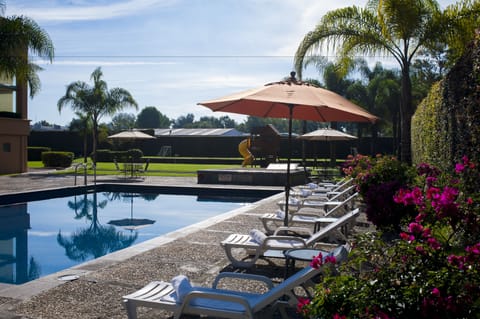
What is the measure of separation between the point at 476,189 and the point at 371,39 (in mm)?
8957

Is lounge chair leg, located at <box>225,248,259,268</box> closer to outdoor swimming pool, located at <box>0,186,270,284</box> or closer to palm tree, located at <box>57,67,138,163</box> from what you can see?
outdoor swimming pool, located at <box>0,186,270,284</box>

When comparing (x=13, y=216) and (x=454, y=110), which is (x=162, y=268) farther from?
(x=13, y=216)

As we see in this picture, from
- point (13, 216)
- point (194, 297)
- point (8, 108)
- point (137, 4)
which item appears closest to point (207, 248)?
point (194, 297)

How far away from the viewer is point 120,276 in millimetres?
5488

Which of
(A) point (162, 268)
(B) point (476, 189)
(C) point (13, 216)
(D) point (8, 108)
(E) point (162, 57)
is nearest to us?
(B) point (476, 189)

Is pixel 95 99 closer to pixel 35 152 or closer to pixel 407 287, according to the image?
pixel 35 152

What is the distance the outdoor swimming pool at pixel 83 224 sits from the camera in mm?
8555

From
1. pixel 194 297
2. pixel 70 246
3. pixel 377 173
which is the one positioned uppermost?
pixel 377 173

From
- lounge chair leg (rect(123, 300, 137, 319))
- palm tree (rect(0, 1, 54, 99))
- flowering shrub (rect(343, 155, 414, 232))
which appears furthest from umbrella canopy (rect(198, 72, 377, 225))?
palm tree (rect(0, 1, 54, 99))

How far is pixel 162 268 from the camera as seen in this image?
589 centimetres

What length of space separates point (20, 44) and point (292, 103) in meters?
15.8

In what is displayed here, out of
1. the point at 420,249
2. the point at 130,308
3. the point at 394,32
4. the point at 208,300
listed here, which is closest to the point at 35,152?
the point at 394,32

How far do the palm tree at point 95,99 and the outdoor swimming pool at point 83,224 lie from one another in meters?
16.4

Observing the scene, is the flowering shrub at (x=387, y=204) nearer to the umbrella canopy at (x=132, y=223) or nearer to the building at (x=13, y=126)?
the umbrella canopy at (x=132, y=223)
